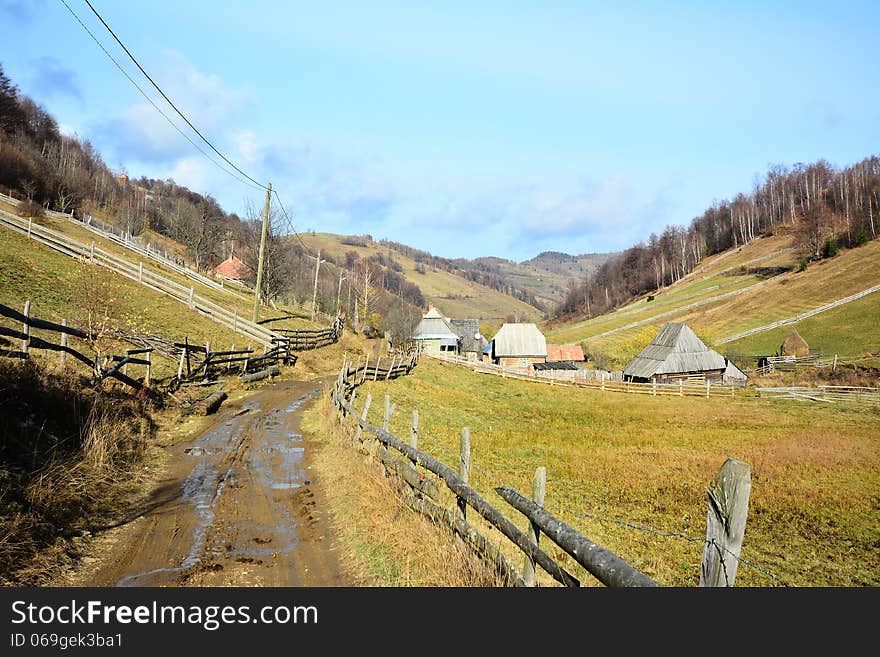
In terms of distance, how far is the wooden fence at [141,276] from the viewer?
31.2 m

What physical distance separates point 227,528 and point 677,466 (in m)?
15.7

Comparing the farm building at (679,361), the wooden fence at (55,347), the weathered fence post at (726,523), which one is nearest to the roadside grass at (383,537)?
the weathered fence post at (726,523)

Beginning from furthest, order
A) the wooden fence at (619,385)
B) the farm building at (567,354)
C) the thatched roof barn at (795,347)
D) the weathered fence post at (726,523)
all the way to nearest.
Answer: the farm building at (567,354) < the thatched roof barn at (795,347) < the wooden fence at (619,385) < the weathered fence post at (726,523)

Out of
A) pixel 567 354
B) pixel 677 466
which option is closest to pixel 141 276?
pixel 677 466

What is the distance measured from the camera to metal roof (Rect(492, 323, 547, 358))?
72750mm

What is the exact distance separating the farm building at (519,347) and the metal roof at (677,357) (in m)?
16.6

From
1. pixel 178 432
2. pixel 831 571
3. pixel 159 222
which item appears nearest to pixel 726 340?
pixel 831 571

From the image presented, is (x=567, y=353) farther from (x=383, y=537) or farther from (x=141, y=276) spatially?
(x=383, y=537)

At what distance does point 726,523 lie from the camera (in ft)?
9.61

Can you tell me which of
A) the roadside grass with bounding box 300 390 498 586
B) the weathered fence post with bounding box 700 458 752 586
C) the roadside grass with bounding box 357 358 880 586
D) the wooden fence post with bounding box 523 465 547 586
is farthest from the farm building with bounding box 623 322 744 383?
the weathered fence post with bounding box 700 458 752 586

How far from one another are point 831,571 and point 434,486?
26.8 ft

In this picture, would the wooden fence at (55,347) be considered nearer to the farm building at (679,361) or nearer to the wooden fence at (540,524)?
the wooden fence at (540,524)

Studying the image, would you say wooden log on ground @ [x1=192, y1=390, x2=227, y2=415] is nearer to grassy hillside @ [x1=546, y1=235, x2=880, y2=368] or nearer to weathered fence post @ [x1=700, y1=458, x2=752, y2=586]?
weathered fence post @ [x1=700, y1=458, x2=752, y2=586]

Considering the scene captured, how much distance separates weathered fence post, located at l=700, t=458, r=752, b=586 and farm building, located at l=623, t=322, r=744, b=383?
54834 mm
